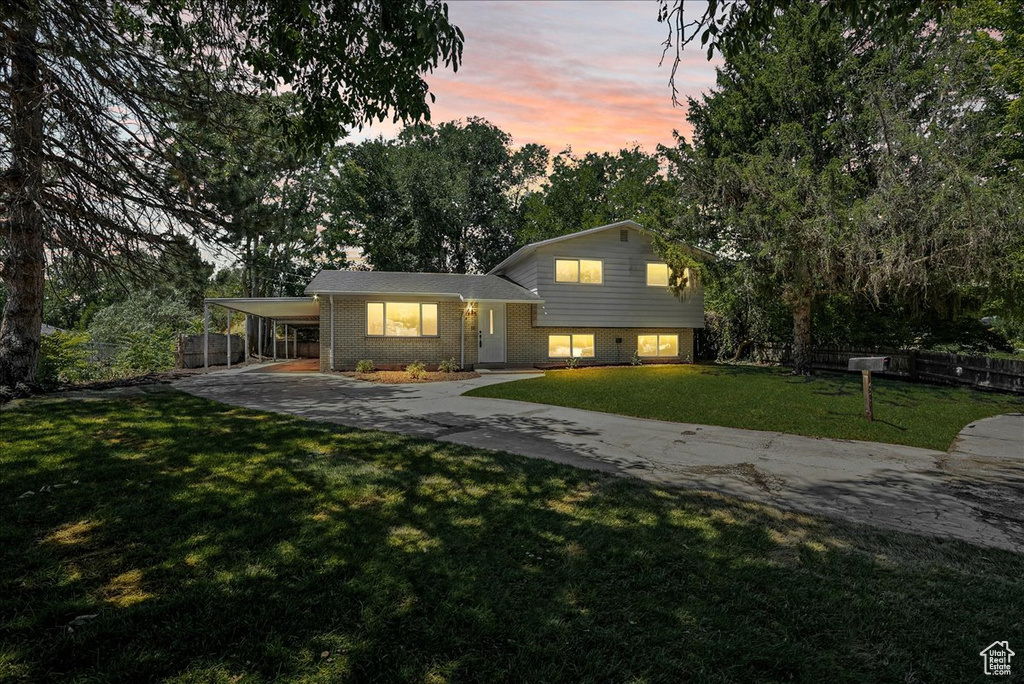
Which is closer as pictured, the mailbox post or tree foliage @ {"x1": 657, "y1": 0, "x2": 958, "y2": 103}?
tree foliage @ {"x1": 657, "y1": 0, "x2": 958, "y2": 103}

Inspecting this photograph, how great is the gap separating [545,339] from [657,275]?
5.82 meters

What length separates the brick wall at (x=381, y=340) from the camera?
59.5ft

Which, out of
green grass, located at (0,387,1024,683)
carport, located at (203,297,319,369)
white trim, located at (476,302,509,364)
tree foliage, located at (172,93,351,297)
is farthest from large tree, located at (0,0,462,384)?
white trim, located at (476,302,509,364)

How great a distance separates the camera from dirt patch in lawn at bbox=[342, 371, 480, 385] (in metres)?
15.4

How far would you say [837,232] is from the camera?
1354 centimetres

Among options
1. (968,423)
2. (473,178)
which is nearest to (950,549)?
(968,423)

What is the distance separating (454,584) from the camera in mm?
→ 3064

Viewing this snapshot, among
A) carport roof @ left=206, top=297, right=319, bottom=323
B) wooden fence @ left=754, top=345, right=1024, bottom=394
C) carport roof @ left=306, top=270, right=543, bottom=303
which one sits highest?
carport roof @ left=306, top=270, right=543, bottom=303

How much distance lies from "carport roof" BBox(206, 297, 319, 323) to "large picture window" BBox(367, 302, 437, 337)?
251 cm

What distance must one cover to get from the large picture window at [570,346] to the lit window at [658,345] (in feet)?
7.74

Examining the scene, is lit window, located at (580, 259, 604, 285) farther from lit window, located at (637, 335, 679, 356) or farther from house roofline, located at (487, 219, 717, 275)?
lit window, located at (637, 335, 679, 356)

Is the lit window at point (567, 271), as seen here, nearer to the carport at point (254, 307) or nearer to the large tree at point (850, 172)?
the large tree at point (850, 172)

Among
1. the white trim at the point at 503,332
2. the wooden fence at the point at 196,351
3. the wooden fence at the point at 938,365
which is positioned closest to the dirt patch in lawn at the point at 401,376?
the white trim at the point at 503,332

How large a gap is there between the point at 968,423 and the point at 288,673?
1241 centimetres
